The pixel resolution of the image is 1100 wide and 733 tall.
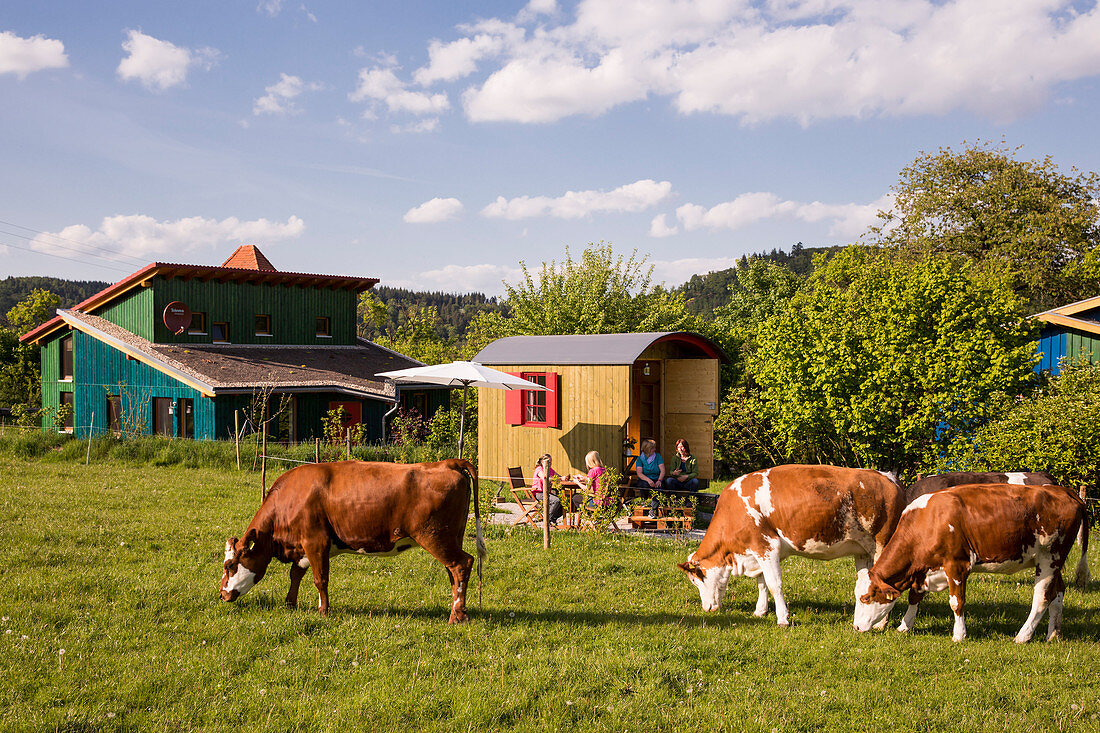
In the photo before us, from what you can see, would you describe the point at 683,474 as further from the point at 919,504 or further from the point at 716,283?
the point at 716,283

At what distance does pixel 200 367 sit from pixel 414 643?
2107 centimetres

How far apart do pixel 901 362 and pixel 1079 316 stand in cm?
833

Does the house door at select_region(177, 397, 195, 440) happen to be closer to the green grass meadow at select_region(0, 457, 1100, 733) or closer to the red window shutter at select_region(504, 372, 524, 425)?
the red window shutter at select_region(504, 372, 524, 425)

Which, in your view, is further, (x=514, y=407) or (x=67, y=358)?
(x=67, y=358)

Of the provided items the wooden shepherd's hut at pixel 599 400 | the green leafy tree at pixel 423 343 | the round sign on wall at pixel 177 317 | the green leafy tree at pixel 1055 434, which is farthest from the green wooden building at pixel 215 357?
the green leafy tree at pixel 1055 434

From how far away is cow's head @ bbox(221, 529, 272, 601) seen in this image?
7461 mm

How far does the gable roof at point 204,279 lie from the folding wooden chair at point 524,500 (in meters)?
18.9

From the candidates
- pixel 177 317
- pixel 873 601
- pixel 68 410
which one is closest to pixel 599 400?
pixel 873 601

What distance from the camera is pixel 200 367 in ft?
81.4

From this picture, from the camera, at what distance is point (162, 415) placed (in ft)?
84.9

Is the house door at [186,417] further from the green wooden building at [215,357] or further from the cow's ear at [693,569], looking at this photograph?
the cow's ear at [693,569]

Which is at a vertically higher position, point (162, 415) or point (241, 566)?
point (162, 415)

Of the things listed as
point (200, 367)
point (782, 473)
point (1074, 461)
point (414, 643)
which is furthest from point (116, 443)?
point (1074, 461)

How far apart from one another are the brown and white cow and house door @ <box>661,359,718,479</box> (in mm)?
9189
